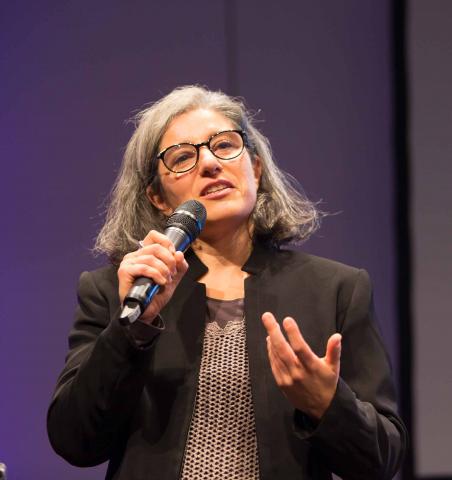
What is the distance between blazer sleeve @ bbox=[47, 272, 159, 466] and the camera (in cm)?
153

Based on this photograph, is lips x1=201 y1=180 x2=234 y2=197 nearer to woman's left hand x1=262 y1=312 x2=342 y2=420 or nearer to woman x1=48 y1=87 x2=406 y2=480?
woman x1=48 y1=87 x2=406 y2=480

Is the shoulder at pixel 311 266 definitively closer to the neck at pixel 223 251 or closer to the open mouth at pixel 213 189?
the neck at pixel 223 251

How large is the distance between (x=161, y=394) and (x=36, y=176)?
159 centimetres

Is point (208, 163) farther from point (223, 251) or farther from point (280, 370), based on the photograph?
point (280, 370)

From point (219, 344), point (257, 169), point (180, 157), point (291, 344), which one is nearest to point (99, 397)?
point (219, 344)

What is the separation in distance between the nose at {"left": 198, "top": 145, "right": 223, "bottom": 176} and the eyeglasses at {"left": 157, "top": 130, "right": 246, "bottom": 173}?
18 mm

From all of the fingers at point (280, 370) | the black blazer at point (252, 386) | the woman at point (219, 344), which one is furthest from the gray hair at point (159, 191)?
the fingers at point (280, 370)

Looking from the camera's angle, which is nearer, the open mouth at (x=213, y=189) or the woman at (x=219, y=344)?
the woman at (x=219, y=344)

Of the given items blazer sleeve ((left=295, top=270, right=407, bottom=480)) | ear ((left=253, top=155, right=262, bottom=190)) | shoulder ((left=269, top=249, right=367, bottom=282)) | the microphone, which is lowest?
blazer sleeve ((left=295, top=270, right=407, bottom=480))

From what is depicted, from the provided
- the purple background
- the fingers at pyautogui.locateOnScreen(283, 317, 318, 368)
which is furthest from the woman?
the purple background

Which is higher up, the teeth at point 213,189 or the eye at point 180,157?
the eye at point 180,157

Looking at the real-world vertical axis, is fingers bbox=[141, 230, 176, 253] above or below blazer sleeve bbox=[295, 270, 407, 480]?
above

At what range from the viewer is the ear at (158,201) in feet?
6.77

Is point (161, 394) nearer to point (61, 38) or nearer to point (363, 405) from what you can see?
point (363, 405)
